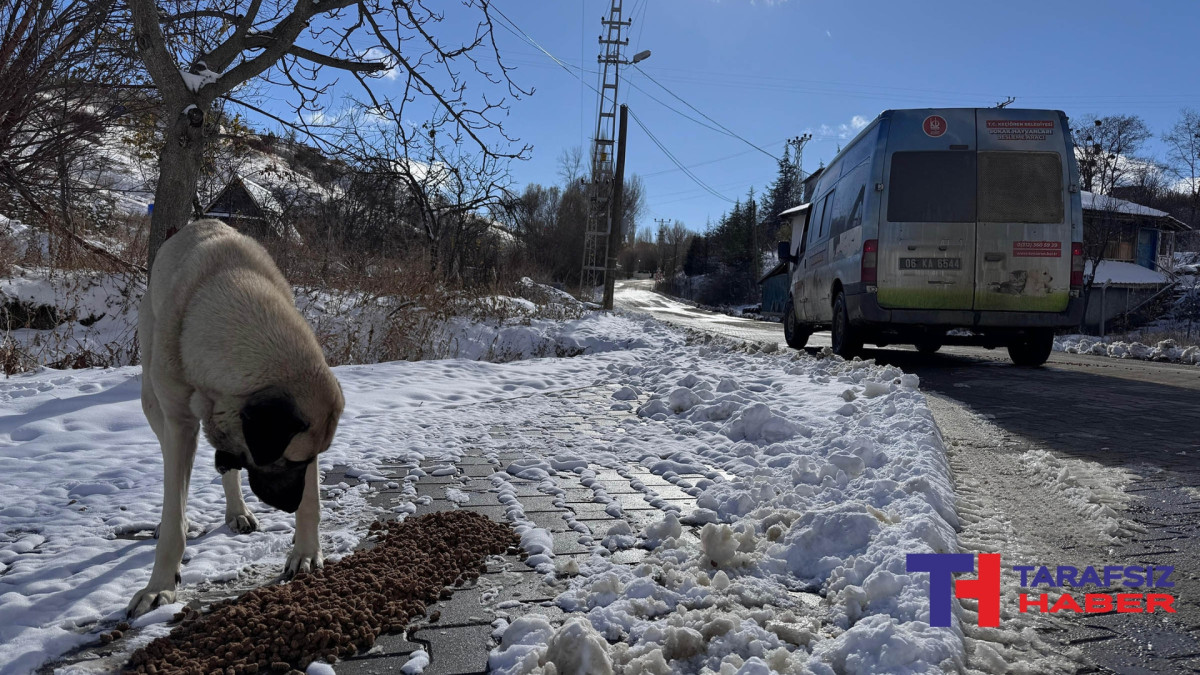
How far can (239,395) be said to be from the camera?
8.93 feet

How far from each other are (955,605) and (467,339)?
37.8ft

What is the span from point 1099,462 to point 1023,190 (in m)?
5.92

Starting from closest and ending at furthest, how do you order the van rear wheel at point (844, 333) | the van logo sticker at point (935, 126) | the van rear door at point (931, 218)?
the van rear door at point (931, 218) → the van logo sticker at point (935, 126) → the van rear wheel at point (844, 333)

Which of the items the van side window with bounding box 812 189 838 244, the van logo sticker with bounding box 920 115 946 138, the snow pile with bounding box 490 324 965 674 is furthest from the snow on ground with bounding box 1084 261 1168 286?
the snow pile with bounding box 490 324 965 674

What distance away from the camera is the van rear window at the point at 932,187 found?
29.6 feet

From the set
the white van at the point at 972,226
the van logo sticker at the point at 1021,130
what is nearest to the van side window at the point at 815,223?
the white van at the point at 972,226

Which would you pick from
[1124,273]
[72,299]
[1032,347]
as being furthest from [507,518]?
[1124,273]

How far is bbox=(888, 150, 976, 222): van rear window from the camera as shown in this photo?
29.6 feet

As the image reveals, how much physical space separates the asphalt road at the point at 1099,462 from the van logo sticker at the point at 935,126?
318 cm

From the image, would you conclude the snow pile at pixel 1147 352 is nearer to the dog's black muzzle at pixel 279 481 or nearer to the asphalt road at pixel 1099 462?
the asphalt road at pixel 1099 462

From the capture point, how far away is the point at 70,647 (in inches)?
92.1

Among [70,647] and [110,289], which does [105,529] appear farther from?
[110,289]

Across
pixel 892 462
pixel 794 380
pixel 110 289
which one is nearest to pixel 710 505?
pixel 892 462

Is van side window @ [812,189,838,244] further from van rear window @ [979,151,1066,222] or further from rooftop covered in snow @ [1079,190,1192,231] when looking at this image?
rooftop covered in snow @ [1079,190,1192,231]
